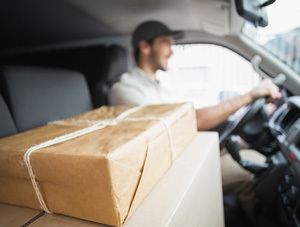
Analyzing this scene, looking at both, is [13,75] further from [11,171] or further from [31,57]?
[31,57]

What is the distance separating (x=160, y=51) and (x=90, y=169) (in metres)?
1.24

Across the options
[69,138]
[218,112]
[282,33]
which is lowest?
[218,112]

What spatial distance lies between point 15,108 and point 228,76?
181 cm

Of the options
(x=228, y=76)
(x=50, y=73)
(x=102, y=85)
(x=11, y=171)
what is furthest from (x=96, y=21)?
(x=11, y=171)

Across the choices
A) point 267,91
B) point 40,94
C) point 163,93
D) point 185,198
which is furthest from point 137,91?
point 185,198

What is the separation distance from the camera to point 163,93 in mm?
1437

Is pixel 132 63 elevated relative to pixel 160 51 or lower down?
lower down

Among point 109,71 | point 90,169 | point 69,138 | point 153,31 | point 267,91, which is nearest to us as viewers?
point 90,169

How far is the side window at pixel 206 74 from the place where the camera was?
184 centimetres

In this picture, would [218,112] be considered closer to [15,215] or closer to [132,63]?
[15,215]

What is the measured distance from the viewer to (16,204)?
0.46 metres

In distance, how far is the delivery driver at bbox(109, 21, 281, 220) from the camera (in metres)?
1.10

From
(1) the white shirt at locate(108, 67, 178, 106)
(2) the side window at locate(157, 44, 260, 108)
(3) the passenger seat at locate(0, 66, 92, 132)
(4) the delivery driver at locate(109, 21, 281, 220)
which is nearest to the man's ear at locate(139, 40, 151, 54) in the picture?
(4) the delivery driver at locate(109, 21, 281, 220)

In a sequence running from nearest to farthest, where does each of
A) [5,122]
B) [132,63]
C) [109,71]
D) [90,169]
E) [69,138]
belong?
[90,169] < [69,138] < [5,122] < [109,71] < [132,63]
